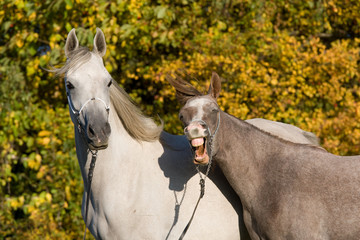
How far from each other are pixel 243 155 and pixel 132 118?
0.85m

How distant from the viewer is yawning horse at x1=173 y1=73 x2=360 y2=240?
2.87 m

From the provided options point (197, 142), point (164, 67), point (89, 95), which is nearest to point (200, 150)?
point (197, 142)

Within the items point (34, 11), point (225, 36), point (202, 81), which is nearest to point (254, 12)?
point (225, 36)

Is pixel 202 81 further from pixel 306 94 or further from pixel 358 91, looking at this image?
pixel 358 91

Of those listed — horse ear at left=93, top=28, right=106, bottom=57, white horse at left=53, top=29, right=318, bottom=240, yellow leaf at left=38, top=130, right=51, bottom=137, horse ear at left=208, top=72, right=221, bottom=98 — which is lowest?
yellow leaf at left=38, top=130, right=51, bottom=137

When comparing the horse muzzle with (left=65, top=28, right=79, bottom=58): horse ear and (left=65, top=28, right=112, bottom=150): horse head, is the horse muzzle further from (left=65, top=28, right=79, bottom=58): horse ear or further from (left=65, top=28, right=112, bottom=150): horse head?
(left=65, top=28, right=79, bottom=58): horse ear

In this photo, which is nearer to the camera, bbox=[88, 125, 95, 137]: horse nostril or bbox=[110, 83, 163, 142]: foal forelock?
Answer: bbox=[88, 125, 95, 137]: horse nostril

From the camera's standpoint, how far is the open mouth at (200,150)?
117 inches

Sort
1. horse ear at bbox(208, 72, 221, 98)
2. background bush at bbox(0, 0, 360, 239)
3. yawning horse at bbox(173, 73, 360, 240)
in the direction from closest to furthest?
yawning horse at bbox(173, 73, 360, 240)
horse ear at bbox(208, 72, 221, 98)
background bush at bbox(0, 0, 360, 239)

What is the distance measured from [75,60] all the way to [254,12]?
3914mm

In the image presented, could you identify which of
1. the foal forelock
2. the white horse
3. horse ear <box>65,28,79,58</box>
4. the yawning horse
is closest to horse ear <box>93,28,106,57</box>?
the white horse

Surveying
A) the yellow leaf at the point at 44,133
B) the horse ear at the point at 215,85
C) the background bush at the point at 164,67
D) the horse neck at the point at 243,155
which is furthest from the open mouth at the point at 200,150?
the yellow leaf at the point at 44,133

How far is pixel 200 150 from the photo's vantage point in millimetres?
3020

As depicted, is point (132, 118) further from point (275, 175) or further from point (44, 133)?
point (44, 133)
